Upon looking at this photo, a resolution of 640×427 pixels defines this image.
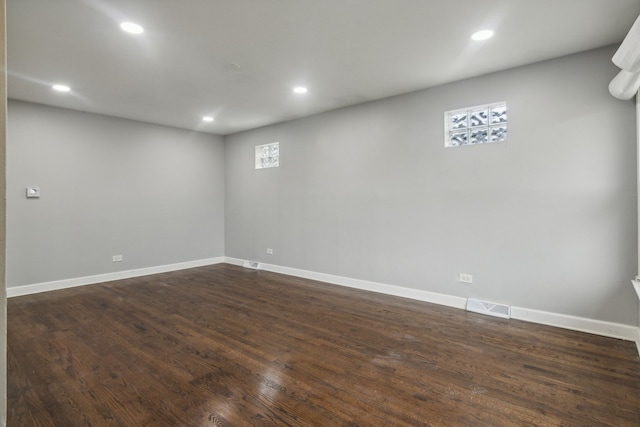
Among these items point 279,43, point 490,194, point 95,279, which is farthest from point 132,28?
point 95,279

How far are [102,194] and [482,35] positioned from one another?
5.78 metres

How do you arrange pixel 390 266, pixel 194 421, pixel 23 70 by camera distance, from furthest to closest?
pixel 390 266, pixel 23 70, pixel 194 421

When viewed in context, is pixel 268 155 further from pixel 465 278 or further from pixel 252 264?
pixel 465 278

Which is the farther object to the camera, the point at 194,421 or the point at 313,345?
the point at 313,345

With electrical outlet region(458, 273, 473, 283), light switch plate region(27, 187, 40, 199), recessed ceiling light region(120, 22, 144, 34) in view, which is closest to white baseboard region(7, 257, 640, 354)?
electrical outlet region(458, 273, 473, 283)

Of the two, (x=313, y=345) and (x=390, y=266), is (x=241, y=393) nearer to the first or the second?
(x=313, y=345)

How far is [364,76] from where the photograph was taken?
3707 mm

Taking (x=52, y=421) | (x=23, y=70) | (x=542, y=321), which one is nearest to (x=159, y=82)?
(x=23, y=70)

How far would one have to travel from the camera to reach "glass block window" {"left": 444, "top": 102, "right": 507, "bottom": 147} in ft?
11.7

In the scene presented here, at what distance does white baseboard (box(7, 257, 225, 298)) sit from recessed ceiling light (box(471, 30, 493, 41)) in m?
5.99

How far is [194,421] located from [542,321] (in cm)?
344

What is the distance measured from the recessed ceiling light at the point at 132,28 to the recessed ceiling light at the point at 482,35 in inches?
114

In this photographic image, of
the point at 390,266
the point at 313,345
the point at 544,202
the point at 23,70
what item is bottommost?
the point at 313,345

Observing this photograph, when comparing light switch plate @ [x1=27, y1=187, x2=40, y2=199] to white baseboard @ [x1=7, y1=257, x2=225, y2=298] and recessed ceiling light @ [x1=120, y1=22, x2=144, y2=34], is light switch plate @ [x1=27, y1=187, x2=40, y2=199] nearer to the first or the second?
white baseboard @ [x1=7, y1=257, x2=225, y2=298]
